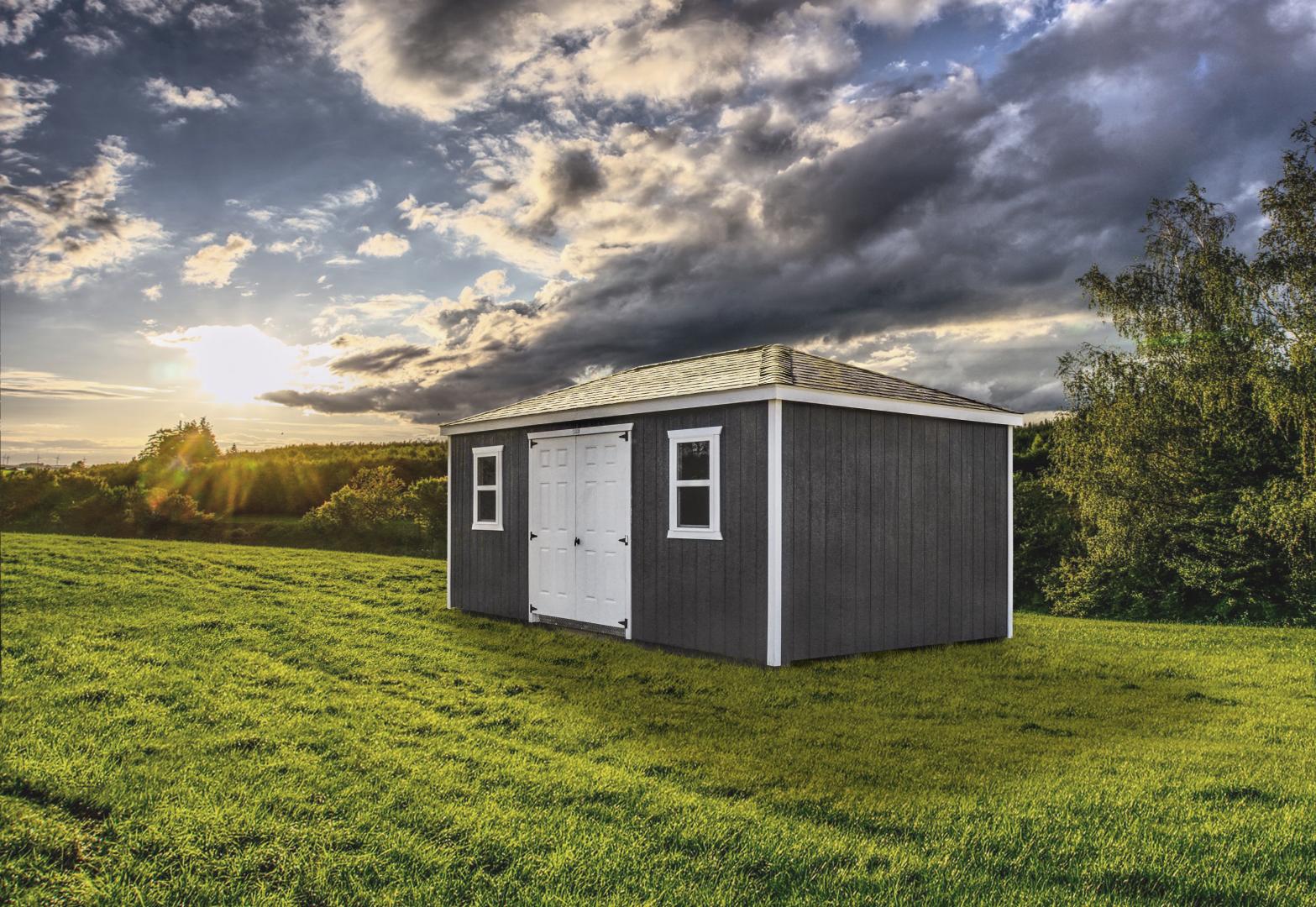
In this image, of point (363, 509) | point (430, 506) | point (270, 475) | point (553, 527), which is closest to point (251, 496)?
point (270, 475)

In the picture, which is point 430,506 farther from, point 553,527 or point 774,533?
point 774,533

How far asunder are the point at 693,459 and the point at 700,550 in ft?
4.06

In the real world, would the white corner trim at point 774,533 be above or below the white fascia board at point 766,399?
below

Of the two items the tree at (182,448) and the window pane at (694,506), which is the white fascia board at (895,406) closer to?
the window pane at (694,506)

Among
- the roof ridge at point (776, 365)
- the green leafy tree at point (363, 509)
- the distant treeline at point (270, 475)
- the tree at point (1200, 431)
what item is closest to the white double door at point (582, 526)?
the roof ridge at point (776, 365)

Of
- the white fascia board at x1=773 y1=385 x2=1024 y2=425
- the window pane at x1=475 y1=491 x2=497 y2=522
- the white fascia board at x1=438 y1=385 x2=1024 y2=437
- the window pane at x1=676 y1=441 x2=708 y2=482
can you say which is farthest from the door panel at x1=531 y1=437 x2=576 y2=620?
the white fascia board at x1=773 y1=385 x2=1024 y2=425

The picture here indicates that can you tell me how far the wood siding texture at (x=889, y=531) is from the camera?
9.27 metres

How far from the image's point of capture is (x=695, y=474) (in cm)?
1079

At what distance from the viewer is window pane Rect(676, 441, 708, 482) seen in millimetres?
10349

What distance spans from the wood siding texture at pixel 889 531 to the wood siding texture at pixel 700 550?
286 millimetres

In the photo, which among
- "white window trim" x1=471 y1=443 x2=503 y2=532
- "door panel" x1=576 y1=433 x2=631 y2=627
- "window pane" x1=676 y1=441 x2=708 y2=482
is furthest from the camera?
"white window trim" x1=471 y1=443 x2=503 y2=532

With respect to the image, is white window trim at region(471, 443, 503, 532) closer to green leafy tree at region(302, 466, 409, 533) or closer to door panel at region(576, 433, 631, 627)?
door panel at region(576, 433, 631, 627)

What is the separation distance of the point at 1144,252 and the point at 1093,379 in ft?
9.10

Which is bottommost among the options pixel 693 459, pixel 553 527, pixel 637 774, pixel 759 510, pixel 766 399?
pixel 637 774
